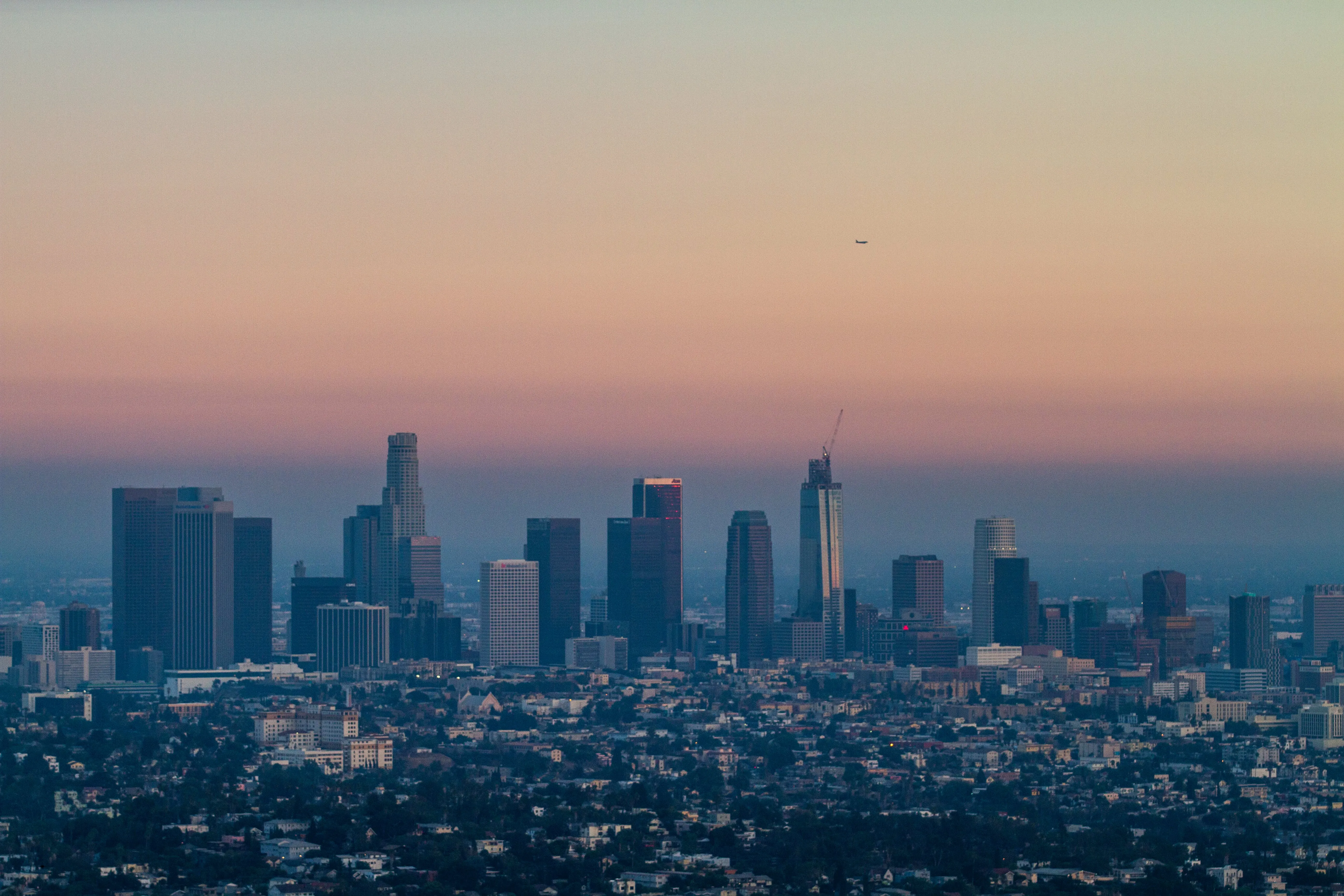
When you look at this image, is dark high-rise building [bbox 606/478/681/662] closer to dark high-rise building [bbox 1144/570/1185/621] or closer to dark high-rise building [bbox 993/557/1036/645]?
dark high-rise building [bbox 993/557/1036/645]

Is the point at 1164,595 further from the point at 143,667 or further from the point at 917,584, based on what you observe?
the point at 143,667

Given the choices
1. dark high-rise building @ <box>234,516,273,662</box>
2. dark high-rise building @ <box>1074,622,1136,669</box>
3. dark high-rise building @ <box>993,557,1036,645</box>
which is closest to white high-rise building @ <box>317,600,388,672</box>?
dark high-rise building @ <box>234,516,273,662</box>

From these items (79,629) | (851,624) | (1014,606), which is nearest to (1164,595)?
(1014,606)

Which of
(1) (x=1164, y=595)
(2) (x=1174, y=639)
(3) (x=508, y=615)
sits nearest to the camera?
(2) (x=1174, y=639)

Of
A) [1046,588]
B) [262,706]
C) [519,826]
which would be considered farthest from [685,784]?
[1046,588]

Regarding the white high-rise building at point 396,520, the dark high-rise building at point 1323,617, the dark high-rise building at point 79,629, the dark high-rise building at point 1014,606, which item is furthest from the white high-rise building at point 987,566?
the dark high-rise building at point 79,629

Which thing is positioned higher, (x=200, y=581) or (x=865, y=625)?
(x=200, y=581)
